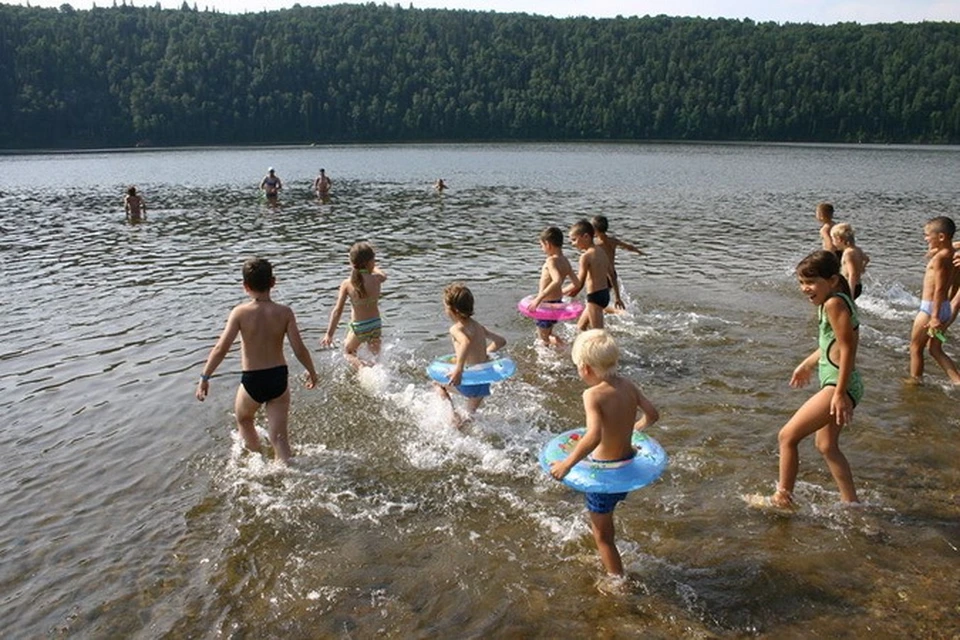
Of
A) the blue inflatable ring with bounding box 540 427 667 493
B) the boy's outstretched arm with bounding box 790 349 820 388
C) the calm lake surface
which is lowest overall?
the calm lake surface

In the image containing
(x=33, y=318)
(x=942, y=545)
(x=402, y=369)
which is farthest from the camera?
(x=33, y=318)

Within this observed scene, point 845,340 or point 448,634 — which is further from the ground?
point 845,340

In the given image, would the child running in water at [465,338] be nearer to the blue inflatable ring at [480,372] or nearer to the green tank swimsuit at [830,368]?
the blue inflatable ring at [480,372]

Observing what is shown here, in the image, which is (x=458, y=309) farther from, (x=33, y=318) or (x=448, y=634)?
(x=33, y=318)

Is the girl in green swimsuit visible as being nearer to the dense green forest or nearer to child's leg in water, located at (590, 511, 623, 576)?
child's leg in water, located at (590, 511, 623, 576)

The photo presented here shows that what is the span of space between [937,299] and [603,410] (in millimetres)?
6191

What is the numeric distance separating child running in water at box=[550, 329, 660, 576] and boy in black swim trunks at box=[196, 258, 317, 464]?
124 inches

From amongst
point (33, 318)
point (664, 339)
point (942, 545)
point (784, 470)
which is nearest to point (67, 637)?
point (784, 470)

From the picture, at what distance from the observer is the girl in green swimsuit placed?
5.35 meters

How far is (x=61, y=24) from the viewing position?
540ft

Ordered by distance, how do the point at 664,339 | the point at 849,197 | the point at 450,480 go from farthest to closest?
the point at 849,197 < the point at 664,339 < the point at 450,480

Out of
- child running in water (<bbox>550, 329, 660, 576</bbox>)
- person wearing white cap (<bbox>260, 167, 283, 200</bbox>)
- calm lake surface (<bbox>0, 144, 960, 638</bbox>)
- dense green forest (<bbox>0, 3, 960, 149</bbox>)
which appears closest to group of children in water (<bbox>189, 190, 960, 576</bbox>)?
child running in water (<bbox>550, 329, 660, 576</bbox>)

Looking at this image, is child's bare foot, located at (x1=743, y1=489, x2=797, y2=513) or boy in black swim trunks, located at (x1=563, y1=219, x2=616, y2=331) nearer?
child's bare foot, located at (x1=743, y1=489, x2=797, y2=513)

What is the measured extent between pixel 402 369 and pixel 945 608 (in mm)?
7396
